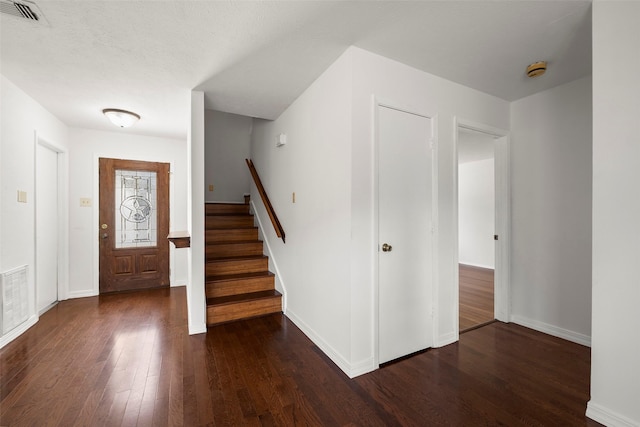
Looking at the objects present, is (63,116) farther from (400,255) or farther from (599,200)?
(599,200)

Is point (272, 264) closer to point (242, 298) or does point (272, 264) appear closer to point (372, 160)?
point (242, 298)

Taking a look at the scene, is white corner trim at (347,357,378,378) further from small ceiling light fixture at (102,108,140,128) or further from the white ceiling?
small ceiling light fixture at (102,108,140,128)

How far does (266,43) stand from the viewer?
2.03 metres

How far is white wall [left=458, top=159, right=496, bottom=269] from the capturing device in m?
6.14

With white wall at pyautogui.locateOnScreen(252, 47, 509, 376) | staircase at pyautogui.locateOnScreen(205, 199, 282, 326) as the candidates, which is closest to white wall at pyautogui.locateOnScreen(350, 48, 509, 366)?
white wall at pyautogui.locateOnScreen(252, 47, 509, 376)

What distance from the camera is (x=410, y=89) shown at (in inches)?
94.0

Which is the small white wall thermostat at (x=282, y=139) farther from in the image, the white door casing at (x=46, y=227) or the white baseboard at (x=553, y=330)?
the white baseboard at (x=553, y=330)

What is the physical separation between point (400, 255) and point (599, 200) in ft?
4.25

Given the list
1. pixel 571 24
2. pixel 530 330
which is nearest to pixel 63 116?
pixel 571 24

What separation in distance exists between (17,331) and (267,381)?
277 centimetres

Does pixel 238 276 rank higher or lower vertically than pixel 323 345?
higher

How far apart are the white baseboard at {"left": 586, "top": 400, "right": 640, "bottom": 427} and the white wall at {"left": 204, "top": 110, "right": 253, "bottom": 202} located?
5.35 metres

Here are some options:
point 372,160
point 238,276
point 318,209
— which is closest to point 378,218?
point 372,160

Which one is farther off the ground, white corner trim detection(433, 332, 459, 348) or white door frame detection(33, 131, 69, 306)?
white door frame detection(33, 131, 69, 306)
